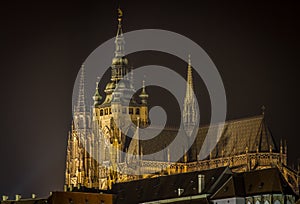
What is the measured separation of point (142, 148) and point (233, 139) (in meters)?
13.4

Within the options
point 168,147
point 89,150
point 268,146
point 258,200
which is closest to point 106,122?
point 89,150

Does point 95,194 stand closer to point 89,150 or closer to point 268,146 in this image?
point 268,146

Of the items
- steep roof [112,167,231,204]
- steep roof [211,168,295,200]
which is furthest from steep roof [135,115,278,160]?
steep roof [211,168,295,200]

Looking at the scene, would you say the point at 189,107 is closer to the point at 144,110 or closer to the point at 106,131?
the point at 144,110

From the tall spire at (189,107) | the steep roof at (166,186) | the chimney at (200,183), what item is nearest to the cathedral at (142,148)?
the tall spire at (189,107)

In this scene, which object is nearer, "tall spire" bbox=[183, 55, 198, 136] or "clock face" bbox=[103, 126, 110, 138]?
"tall spire" bbox=[183, 55, 198, 136]

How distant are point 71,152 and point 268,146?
41.5 metres

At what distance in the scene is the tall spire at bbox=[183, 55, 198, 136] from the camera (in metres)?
187

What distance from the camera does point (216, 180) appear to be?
135 m

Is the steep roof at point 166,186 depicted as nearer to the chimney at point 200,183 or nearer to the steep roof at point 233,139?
the chimney at point 200,183

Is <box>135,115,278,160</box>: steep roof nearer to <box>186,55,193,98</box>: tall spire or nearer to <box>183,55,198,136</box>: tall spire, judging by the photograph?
<box>183,55,198,136</box>: tall spire

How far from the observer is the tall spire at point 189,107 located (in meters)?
187

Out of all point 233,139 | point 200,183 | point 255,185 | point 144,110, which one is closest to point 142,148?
point 233,139

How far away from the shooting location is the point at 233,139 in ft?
563
